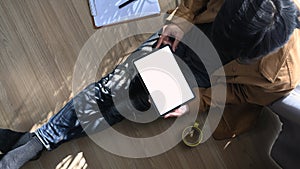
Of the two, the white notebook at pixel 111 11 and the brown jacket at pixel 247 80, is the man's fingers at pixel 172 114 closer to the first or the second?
the brown jacket at pixel 247 80

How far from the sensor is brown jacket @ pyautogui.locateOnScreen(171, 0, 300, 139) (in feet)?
2.92

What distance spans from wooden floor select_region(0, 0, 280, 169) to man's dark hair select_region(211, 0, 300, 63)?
438 millimetres

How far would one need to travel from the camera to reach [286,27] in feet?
2.52

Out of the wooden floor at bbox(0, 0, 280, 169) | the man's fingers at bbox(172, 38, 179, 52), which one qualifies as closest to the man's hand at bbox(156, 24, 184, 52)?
the man's fingers at bbox(172, 38, 179, 52)

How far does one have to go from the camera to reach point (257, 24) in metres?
0.77

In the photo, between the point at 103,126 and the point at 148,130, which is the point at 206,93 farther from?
the point at 103,126

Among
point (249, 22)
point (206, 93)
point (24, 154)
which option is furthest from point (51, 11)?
point (249, 22)

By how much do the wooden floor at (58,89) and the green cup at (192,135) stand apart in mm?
21

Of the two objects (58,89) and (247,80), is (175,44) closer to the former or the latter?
(247,80)

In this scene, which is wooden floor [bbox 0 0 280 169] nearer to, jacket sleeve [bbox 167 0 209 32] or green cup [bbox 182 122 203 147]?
green cup [bbox 182 122 203 147]

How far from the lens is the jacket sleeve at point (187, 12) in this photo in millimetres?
1086

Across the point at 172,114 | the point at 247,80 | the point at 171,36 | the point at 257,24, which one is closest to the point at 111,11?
the point at 171,36

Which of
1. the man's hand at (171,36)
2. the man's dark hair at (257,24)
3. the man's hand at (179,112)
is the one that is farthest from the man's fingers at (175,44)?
the man's dark hair at (257,24)

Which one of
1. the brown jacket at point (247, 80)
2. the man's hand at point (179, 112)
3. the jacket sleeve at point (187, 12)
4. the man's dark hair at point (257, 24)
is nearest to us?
the man's dark hair at point (257, 24)
